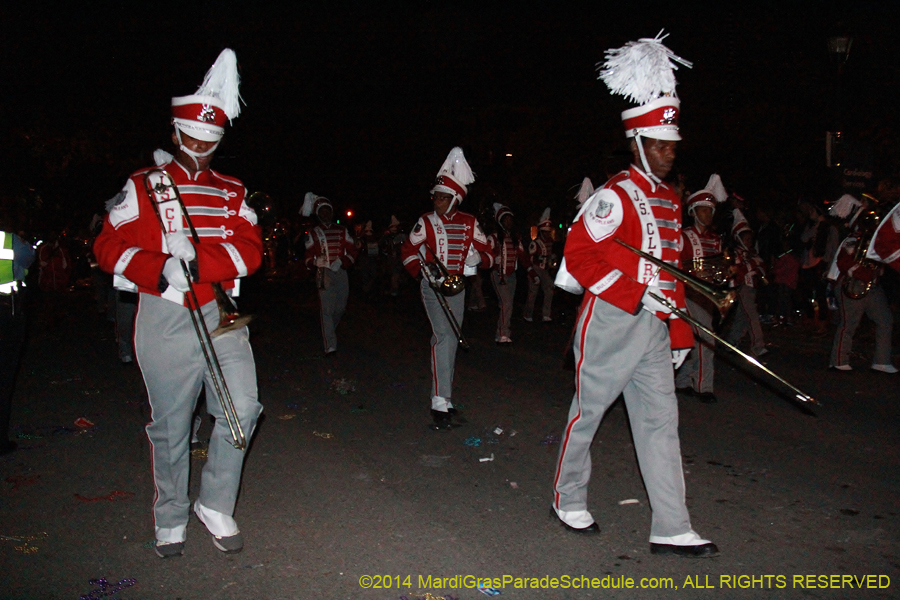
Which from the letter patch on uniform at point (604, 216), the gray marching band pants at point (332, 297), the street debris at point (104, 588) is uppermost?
the letter patch on uniform at point (604, 216)

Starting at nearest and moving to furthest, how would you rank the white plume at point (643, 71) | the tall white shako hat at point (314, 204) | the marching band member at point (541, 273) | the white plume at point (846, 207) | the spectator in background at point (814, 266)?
the white plume at point (643, 71) → the white plume at point (846, 207) → the tall white shako hat at point (314, 204) → the spectator in background at point (814, 266) → the marching band member at point (541, 273)

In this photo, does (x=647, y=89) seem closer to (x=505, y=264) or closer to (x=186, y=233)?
(x=186, y=233)

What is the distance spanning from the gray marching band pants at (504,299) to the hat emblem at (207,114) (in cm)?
866

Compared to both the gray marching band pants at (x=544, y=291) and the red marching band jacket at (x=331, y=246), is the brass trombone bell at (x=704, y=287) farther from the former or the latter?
the gray marching band pants at (x=544, y=291)

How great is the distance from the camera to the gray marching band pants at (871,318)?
9.17 metres

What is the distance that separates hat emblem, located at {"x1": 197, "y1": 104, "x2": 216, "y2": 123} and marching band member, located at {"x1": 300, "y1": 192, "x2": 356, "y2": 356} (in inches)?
267

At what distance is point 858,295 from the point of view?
29.4 feet

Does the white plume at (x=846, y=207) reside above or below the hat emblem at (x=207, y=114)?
below

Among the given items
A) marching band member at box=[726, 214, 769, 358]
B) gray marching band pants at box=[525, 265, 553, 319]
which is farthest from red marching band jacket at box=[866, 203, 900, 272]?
gray marching band pants at box=[525, 265, 553, 319]

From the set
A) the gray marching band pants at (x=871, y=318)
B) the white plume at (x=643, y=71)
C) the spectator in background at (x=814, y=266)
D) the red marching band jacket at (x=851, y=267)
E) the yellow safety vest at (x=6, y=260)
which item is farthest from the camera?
the spectator in background at (x=814, y=266)

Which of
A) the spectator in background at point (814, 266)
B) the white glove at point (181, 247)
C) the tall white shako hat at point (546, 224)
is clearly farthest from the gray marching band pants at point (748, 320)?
the white glove at point (181, 247)

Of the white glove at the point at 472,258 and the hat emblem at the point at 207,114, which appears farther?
the white glove at the point at 472,258

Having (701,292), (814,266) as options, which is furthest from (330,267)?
(814,266)

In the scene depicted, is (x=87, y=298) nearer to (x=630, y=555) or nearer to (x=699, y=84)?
(x=699, y=84)
